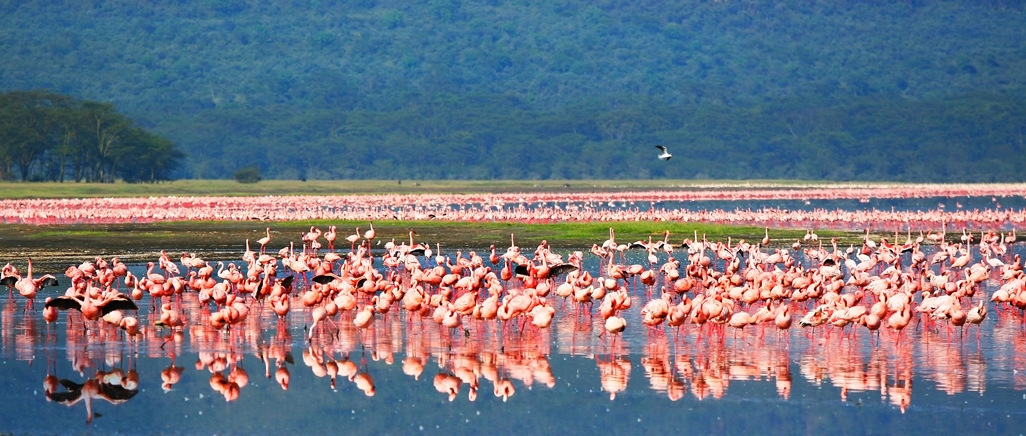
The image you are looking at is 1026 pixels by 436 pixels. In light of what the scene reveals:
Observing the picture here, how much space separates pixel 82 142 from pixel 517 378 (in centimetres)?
9243

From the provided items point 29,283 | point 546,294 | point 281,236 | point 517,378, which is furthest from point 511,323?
point 281,236

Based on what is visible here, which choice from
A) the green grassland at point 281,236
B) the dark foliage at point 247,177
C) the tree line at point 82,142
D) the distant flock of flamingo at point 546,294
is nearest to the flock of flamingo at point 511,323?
the distant flock of flamingo at point 546,294

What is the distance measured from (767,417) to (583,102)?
614 feet

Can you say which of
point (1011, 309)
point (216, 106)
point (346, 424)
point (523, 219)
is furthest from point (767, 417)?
point (216, 106)

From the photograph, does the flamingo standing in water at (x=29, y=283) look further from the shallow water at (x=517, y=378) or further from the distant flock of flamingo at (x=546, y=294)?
the shallow water at (x=517, y=378)

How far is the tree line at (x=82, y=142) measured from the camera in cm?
10031

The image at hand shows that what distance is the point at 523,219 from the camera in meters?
45.7

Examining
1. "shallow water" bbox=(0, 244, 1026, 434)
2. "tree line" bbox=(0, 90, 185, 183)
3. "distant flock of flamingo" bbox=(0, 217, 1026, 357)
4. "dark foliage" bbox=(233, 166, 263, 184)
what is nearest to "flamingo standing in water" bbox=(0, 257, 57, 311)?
"distant flock of flamingo" bbox=(0, 217, 1026, 357)

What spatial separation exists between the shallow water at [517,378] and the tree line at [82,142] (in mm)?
85220

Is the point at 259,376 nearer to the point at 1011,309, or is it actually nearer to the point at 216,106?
the point at 1011,309

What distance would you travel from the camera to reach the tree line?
10031 centimetres

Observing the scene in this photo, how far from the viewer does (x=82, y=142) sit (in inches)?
4031

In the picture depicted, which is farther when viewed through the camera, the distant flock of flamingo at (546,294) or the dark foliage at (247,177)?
the dark foliage at (247,177)

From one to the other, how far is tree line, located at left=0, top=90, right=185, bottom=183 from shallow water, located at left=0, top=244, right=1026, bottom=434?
85.2 metres
